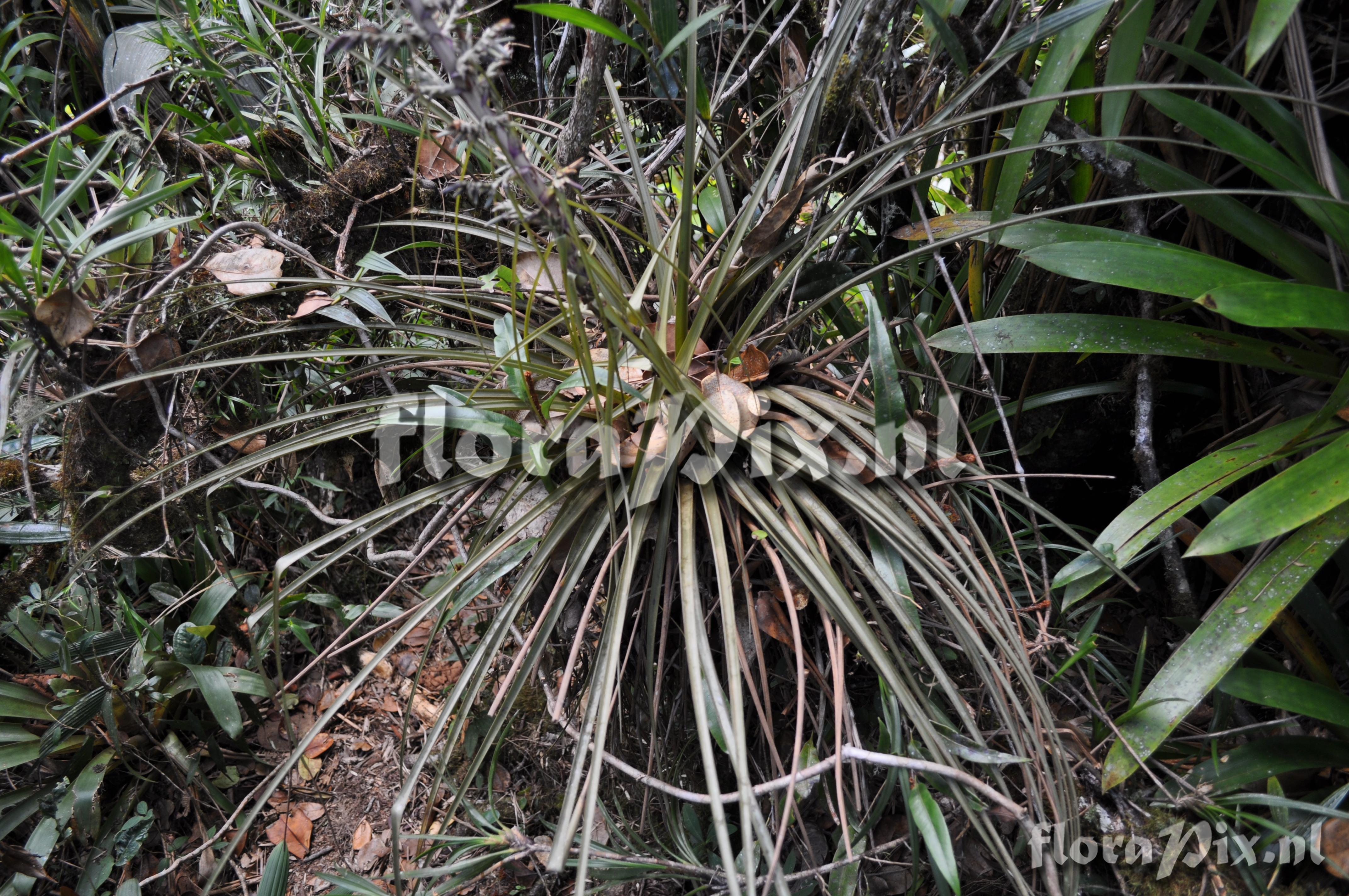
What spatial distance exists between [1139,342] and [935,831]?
2.14ft

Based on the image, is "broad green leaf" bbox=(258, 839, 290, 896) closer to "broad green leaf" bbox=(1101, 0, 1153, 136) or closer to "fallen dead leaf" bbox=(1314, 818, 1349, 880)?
"fallen dead leaf" bbox=(1314, 818, 1349, 880)

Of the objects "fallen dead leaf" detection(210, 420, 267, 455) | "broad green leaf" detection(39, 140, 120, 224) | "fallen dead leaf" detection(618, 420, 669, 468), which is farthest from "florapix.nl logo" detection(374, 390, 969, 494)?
"broad green leaf" detection(39, 140, 120, 224)

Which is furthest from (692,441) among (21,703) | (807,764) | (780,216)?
(21,703)

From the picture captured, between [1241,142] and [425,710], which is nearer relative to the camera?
[1241,142]

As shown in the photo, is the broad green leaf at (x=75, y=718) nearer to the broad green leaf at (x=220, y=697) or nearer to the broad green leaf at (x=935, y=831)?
the broad green leaf at (x=220, y=697)

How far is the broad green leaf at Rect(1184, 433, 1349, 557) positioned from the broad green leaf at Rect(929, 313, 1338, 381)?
0.55ft

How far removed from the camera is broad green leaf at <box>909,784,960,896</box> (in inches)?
28.5

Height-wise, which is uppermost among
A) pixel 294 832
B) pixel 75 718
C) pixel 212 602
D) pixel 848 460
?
pixel 848 460

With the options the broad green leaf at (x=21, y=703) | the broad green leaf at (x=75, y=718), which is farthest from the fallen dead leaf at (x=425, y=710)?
the broad green leaf at (x=21, y=703)

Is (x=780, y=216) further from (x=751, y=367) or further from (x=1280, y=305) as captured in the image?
(x=1280, y=305)

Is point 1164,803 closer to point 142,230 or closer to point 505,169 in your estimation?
point 505,169

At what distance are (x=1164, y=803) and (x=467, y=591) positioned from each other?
892mm

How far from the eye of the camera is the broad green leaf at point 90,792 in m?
1.19

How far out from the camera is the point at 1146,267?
2.79 feet
